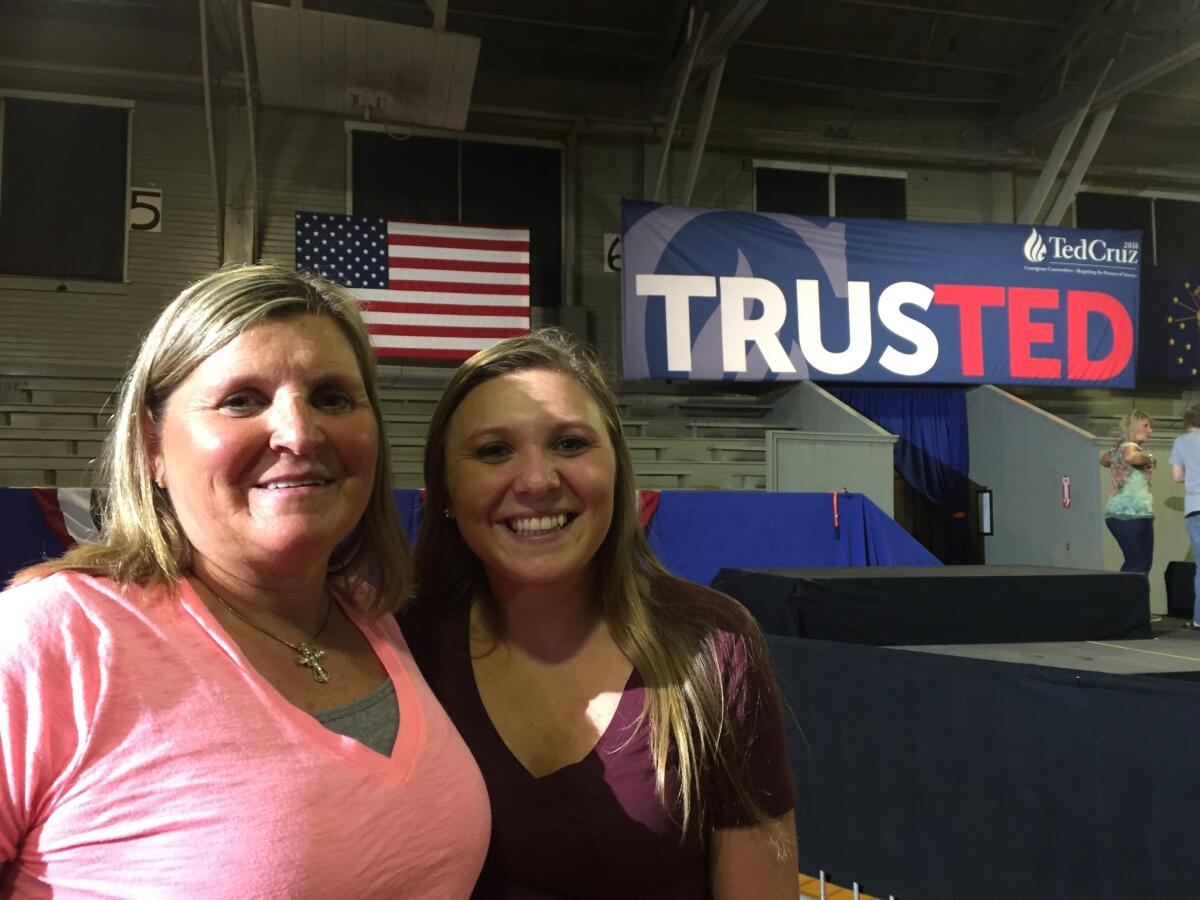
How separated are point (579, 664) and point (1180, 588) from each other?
27.2ft

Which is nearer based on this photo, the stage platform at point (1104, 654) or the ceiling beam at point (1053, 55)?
the stage platform at point (1104, 654)

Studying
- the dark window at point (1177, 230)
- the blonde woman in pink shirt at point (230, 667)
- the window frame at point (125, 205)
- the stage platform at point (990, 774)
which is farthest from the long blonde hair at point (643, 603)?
the dark window at point (1177, 230)

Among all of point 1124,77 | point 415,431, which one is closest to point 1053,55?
point 1124,77

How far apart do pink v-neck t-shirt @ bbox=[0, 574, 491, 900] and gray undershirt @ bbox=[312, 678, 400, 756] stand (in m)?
0.03

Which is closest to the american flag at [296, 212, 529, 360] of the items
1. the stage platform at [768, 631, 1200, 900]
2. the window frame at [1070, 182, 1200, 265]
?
the stage platform at [768, 631, 1200, 900]

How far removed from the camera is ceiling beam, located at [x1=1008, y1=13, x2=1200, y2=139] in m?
8.87

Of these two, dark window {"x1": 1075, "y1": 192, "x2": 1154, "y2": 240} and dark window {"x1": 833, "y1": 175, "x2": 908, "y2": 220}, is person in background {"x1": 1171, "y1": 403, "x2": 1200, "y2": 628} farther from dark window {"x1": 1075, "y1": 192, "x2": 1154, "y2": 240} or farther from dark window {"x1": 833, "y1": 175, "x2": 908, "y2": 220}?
dark window {"x1": 1075, "y1": 192, "x2": 1154, "y2": 240}

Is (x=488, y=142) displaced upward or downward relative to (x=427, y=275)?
upward

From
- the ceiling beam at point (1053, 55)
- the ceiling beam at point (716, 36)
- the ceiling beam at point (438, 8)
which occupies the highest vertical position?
the ceiling beam at point (1053, 55)

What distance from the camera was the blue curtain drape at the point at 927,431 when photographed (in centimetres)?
950

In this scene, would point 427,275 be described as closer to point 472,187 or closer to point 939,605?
point 472,187

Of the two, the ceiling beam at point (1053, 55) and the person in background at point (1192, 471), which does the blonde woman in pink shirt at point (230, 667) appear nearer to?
the person in background at point (1192, 471)

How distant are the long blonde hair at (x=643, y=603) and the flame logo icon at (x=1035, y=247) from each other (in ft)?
31.6

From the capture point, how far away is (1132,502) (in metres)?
6.50
